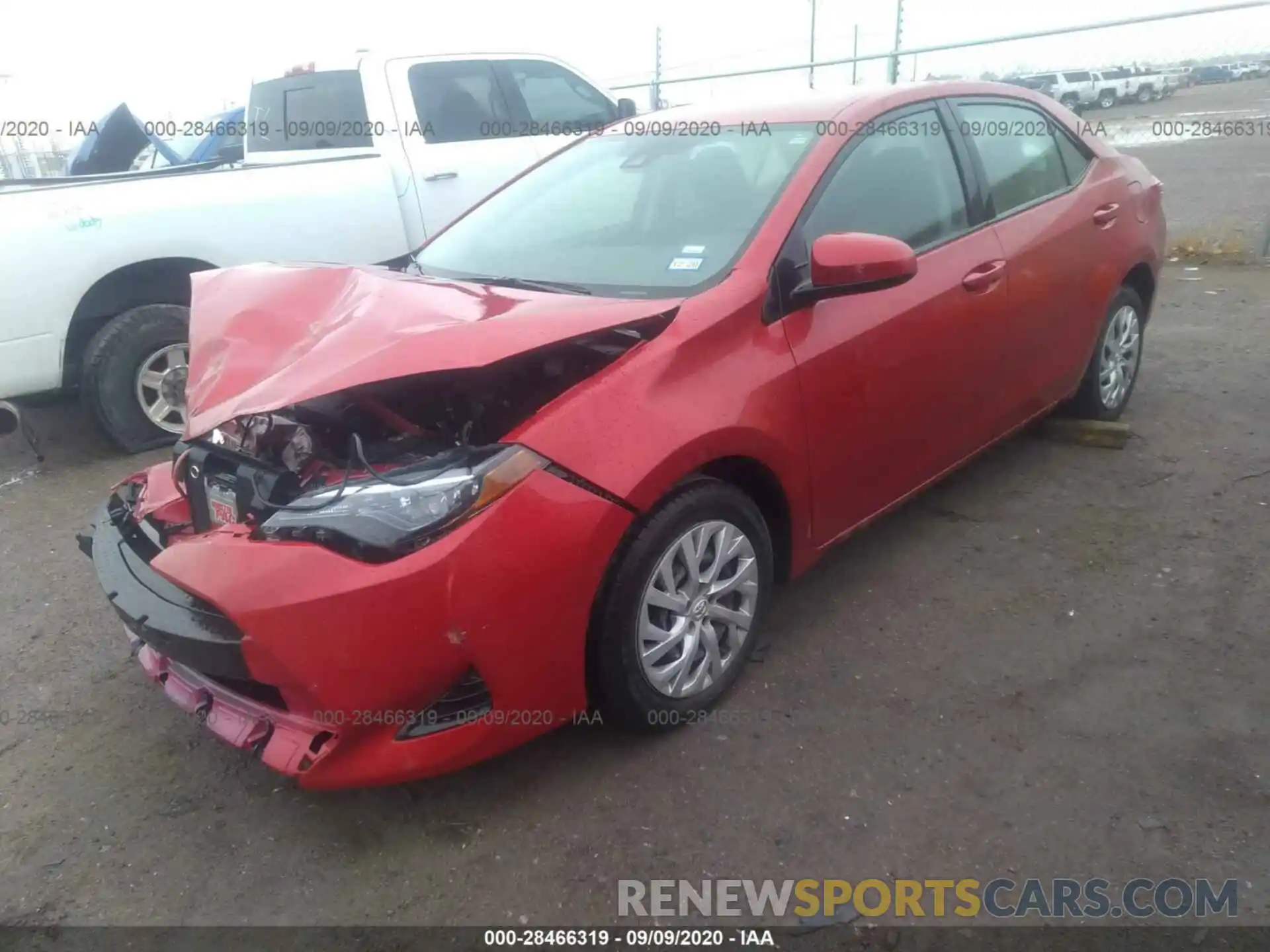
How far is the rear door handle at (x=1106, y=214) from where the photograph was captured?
4.02 metres

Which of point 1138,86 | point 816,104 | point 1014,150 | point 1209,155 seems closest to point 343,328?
point 816,104

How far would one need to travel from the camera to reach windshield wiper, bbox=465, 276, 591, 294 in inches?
111

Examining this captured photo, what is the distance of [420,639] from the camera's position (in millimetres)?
2041

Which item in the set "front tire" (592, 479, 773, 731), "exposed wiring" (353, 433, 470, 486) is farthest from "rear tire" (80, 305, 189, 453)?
"front tire" (592, 479, 773, 731)

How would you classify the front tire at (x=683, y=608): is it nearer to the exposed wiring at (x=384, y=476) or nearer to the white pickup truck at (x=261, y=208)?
the exposed wiring at (x=384, y=476)

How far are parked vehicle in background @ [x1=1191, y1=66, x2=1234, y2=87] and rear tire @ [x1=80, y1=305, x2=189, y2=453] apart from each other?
9579 mm

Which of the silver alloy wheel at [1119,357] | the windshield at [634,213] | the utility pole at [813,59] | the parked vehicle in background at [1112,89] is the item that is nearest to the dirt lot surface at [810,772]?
the silver alloy wheel at [1119,357]

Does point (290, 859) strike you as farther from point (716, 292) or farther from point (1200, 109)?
point (1200, 109)

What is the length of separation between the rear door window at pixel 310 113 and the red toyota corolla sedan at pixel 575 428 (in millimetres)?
2778

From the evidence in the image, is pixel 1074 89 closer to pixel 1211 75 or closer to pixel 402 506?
pixel 1211 75

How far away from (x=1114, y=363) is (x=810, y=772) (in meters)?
2.98

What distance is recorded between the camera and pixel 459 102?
598 cm

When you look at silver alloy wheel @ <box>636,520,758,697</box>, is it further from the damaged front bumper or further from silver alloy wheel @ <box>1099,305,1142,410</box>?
silver alloy wheel @ <box>1099,305,1142,410</box>

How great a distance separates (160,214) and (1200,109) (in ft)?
59.5
